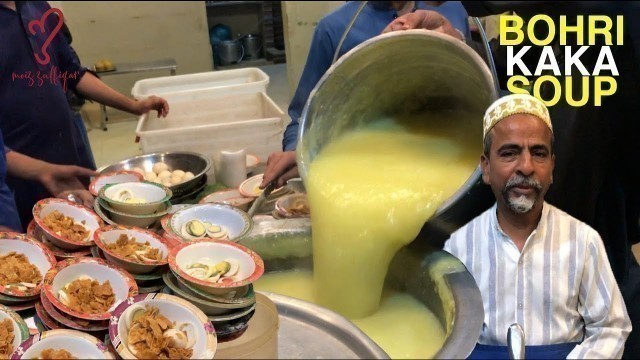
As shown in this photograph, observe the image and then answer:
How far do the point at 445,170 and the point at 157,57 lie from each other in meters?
4.65

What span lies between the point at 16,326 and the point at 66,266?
0.13 m

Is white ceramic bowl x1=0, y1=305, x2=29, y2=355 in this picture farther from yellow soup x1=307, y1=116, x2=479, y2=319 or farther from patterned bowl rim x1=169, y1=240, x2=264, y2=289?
yellow soup x1=307, y1=116, x2=479, y2=319

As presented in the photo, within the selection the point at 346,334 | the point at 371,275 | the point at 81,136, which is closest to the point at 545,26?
the point at 371,275

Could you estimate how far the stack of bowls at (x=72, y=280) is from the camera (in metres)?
0.87

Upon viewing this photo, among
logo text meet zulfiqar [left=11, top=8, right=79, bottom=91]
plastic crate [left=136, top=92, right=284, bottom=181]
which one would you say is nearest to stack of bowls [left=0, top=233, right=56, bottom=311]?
plastic crate [left=136, top=92, right=284, bottom=181]

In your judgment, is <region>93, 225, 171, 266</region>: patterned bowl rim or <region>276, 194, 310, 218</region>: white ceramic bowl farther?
<region>276, 194, 310, 218</region>: white ceramic bowl

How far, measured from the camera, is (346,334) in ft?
3.14

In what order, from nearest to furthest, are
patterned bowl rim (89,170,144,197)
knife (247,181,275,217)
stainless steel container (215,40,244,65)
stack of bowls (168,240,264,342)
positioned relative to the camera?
stack of bowls (168,240,264,342), patterned bowl rim (89,170,144,197), knife (247,181,275,217), stainless steel container (215,40,244,65)

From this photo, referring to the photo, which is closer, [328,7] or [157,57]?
[328,7]

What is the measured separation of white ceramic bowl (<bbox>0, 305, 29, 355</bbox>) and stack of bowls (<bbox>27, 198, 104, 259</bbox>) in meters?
0.18

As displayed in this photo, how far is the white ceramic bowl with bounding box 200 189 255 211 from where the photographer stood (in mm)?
1619

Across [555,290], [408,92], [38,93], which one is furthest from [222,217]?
[38,93]

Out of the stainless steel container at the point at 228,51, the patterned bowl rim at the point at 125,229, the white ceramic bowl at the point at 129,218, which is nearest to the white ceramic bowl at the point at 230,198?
the white ceramic bowl at the point at 129,218

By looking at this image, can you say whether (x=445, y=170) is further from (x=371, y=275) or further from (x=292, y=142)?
(x=292, y=142)
